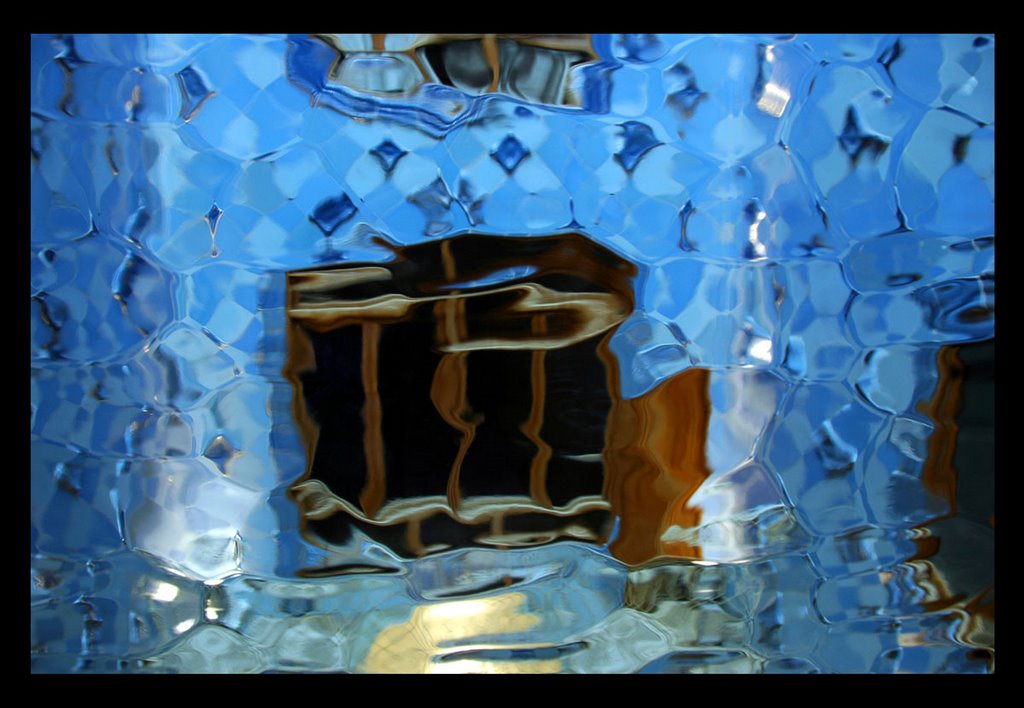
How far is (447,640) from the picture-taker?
0.42 meters

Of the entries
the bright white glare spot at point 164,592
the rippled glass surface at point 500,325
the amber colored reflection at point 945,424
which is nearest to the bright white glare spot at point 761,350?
the rippled glass surface at point 500,325

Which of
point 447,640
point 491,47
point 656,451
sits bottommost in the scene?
point 447,640

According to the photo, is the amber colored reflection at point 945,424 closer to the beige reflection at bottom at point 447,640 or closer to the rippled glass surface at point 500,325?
the rippled glass surface at point 500,325

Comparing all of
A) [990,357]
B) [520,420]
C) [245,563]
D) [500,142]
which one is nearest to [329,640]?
[245,563]

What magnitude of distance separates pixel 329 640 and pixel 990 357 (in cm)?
46

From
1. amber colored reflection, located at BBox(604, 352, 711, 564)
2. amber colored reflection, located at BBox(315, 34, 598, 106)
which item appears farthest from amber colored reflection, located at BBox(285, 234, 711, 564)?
amber colored reflection, located at BBox(315, 34, 598, 106)

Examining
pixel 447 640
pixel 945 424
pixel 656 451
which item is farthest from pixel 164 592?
pixel 945 424

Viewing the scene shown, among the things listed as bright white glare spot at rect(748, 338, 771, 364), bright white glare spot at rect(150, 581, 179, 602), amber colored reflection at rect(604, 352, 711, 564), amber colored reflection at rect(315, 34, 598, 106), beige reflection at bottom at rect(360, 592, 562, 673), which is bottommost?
beige reflection at bottom at rect(360, 592, 562, 673)

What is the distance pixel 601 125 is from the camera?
0.41 meters

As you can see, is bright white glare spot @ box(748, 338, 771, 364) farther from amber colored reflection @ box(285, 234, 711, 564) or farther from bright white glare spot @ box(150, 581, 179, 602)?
bright white glare spot @ box(150, 581, 179, 602)

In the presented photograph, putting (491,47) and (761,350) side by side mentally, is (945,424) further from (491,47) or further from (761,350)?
(491,47)

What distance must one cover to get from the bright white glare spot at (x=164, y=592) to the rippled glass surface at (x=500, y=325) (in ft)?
0.07

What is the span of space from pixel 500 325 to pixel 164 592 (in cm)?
28

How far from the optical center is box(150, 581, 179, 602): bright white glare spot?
425 mm
